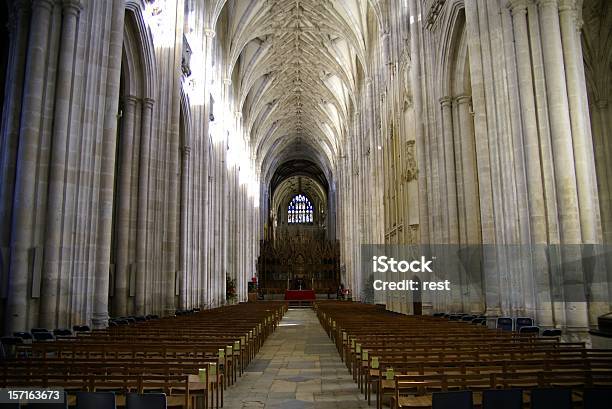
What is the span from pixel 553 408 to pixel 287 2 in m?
33.0

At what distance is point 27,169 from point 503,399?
9.67m

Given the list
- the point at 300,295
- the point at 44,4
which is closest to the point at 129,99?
the point at 44,4

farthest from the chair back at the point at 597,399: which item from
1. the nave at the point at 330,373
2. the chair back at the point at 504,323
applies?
the chair back at the point at 504,323

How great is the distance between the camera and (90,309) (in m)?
10.7

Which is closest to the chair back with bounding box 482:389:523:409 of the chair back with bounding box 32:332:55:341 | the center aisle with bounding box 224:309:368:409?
the center aisle with bounding box 224:309:368:409

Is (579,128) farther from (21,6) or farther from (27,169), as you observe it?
(21,6)

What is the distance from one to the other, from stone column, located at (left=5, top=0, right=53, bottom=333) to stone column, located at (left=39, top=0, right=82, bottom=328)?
0.30 meters

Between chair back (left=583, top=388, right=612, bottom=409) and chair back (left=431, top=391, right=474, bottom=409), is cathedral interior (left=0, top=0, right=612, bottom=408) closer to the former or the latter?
chair back (left=583, top=388, right=612, bottom=409)

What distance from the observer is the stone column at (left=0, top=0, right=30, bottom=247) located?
31.9 feet

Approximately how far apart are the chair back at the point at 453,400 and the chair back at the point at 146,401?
2145 mm

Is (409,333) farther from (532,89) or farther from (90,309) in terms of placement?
(90,309)

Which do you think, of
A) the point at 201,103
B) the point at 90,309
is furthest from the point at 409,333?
the point at 201,103

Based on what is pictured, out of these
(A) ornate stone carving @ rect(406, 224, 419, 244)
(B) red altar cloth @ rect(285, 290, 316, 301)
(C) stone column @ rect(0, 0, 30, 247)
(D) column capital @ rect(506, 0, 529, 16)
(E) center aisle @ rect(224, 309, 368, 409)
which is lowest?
(E) center aisle @ rect(224, 309, 368, 409)

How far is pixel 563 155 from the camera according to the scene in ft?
33.2
